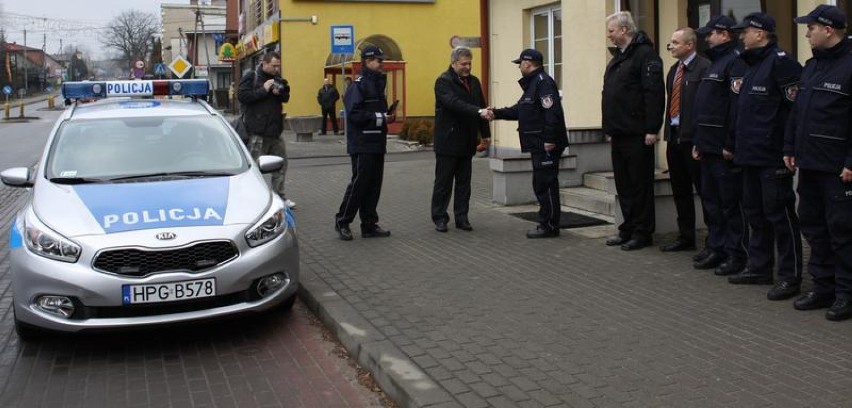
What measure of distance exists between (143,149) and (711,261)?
189 inches

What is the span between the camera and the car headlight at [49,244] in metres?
5.52

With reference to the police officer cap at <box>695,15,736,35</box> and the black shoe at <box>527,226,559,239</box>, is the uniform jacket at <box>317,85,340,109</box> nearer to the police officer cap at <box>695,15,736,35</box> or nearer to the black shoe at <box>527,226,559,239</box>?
the black shoe at <box>527,226,559,239</box>

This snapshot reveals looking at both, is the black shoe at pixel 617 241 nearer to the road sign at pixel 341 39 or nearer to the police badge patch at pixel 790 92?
the police badge patch at pixel 790 92

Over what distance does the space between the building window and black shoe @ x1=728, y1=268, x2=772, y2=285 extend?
7258 mm

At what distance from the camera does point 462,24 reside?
1313 inches

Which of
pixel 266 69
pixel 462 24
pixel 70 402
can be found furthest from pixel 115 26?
pixel 70 402

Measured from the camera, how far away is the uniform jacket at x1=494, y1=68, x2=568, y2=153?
891 cm

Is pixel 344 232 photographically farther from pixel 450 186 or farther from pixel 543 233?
pixel 543 233

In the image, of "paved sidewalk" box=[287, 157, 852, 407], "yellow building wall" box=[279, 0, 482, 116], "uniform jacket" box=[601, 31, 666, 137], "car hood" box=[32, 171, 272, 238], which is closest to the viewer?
"paved sidewalk" box=[287, 157, 852, 407]

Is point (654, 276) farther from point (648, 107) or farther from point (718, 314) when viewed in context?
point (648, 107)

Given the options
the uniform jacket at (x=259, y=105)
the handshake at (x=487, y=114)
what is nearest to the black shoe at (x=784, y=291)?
the handshake at (x=487, y=114)

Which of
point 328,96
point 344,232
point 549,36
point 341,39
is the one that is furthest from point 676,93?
point 328,96

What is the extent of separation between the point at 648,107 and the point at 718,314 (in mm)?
2659

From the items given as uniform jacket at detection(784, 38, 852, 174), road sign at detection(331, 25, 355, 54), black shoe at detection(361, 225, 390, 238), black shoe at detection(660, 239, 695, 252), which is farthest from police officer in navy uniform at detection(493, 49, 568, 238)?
road sign at detection(331, 25, 355, 54)
